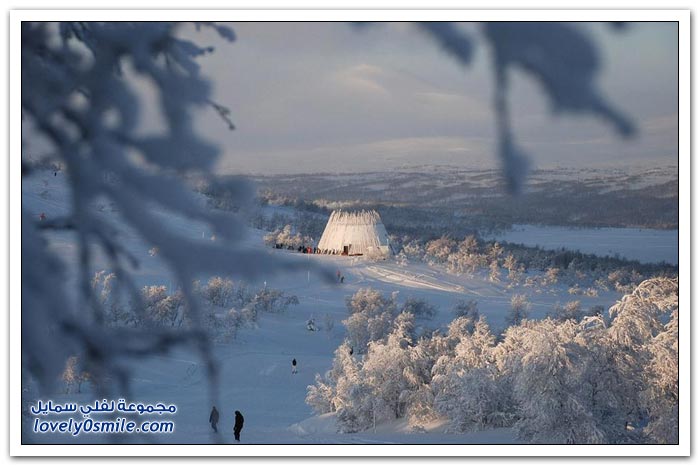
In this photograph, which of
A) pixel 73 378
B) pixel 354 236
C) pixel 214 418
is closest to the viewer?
pixel 73 378

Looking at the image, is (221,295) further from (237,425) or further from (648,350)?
(648,350)

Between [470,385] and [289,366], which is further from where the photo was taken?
[289,366]

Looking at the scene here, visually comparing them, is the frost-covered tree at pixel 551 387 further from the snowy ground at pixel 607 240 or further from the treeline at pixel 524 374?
the snowy ground at pixel 607 240

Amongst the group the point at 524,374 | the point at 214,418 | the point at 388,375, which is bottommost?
the point at 388,375

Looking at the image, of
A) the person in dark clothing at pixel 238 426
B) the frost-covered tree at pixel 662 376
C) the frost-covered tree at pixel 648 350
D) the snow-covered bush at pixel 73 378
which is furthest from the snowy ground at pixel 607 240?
the snow-covered bush at pixel 73 378

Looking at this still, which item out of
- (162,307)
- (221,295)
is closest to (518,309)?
(221,295)
